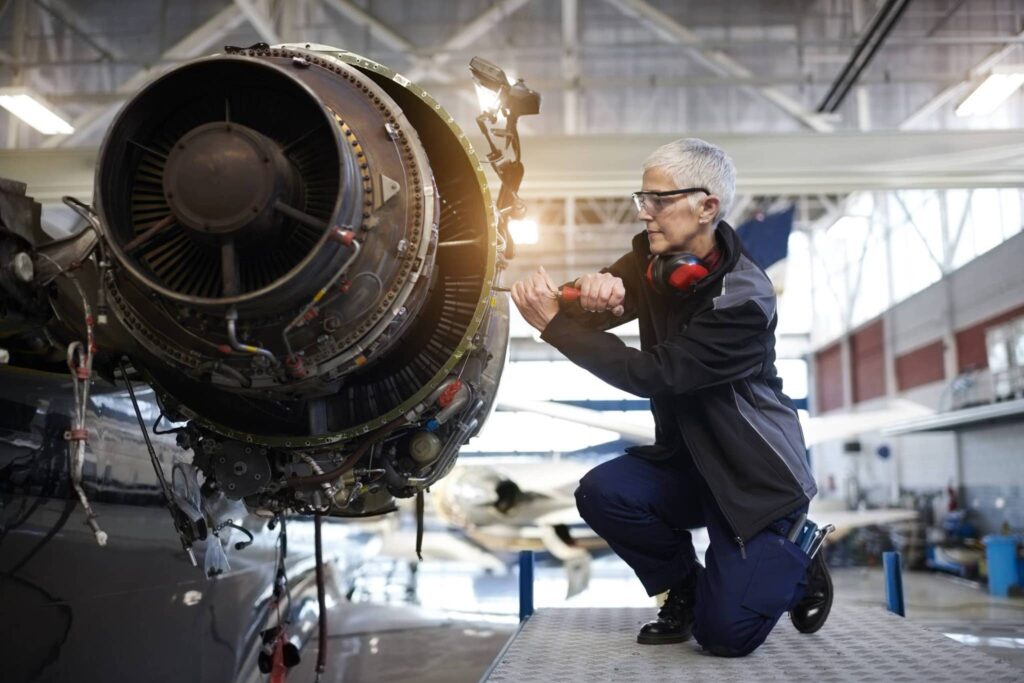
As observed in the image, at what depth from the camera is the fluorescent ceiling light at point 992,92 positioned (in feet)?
28.8

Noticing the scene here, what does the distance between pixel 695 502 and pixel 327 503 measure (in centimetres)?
142

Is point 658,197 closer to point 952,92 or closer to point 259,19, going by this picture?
point 259,19

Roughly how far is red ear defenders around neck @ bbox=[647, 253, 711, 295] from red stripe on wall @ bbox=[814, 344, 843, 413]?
88.6ft

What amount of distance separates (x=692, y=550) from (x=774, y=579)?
0.55 meters

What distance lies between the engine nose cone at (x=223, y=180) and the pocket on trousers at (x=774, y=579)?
6.36ft

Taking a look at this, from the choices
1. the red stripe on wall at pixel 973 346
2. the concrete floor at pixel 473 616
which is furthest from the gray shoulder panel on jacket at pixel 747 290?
the red stripe on wall at pixel 973 346

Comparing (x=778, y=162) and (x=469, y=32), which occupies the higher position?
(x=469, y=32)

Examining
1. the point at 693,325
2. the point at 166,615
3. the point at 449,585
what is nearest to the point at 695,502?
the point at 693,325

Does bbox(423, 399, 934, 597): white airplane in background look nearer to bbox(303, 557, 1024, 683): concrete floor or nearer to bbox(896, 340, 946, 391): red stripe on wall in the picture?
bbox(303, 557, 1024, 683): concrete floor

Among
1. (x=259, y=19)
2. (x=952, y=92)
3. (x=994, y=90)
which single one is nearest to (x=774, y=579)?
(x=994, y=90)

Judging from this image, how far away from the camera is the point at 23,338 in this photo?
8.86 feet

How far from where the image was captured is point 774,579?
292cm

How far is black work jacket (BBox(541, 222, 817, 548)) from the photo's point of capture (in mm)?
2844

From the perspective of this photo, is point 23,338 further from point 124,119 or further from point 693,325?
point 693,325
